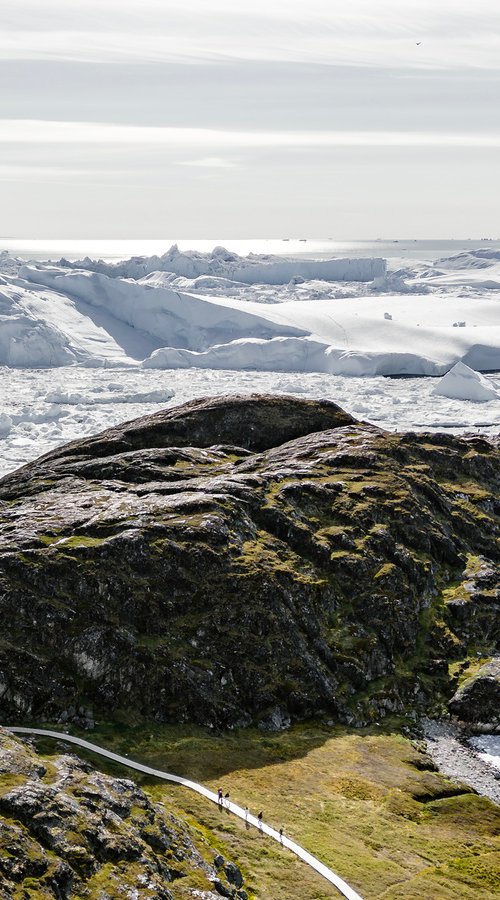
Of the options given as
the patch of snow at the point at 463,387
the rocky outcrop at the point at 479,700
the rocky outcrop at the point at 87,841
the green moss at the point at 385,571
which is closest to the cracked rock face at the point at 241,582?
the green moss at the point at 385,571

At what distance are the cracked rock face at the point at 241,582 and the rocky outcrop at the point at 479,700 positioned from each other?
2102mm

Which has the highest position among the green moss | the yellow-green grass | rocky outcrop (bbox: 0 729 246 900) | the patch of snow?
the patch of snow

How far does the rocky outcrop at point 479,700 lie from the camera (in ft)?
202

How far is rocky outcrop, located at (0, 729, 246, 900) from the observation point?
35.2 m

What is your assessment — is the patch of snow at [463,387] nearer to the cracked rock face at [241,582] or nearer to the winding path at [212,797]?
the cracked rock face at [241,582]

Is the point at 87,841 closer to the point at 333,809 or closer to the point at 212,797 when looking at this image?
the point at 212,797

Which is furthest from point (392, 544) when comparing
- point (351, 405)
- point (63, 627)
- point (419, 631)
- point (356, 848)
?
point (351, 405)

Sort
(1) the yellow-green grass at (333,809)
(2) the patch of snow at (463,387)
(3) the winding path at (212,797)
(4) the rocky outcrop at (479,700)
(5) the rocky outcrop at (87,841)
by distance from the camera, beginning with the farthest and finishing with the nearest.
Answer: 1. (2) the patch of snow at (463,387)
2. (4) the rocky outcrop at (479,700)
3. (1) the yellow-green grass at (333,809)
4. (3) the winding path at (212,797)
5. (5) the rocky outcrop at (87,841)

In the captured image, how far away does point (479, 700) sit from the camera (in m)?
62.4

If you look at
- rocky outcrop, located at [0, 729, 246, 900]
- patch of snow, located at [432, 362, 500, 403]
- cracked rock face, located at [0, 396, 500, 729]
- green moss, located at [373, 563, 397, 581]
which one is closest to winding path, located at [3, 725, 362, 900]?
cracked rock face, located at [0, 396, 500, 729]

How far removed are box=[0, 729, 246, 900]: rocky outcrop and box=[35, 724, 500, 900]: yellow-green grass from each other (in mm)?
1428

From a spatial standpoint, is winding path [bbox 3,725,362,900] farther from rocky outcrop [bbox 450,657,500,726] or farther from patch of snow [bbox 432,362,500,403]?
patch of snow [bbox 432,362,500,403]

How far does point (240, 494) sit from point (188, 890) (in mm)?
41412

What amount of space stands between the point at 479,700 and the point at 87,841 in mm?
33047
